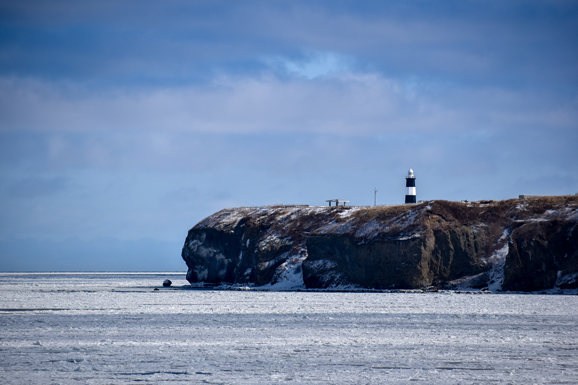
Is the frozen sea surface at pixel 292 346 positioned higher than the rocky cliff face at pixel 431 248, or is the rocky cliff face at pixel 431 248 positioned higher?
the rocky cliff face at pixel 431 248

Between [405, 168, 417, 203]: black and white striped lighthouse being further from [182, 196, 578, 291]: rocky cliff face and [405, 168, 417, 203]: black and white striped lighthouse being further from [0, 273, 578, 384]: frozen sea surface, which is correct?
[0, 273, 578, 384]: frozen sea surface

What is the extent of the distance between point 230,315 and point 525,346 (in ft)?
52.3

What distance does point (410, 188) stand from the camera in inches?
3100

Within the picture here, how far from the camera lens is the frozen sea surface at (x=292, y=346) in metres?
16.6

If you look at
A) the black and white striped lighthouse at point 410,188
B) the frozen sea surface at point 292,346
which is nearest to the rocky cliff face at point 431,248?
the black and white striped lighthouse at point 410,188

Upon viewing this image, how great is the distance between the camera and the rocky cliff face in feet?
179

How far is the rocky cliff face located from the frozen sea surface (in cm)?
1786

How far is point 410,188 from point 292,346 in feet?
192

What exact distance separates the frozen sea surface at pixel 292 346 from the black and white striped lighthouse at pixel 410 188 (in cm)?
4183

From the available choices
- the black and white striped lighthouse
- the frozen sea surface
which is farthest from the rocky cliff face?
the frozen sea surface

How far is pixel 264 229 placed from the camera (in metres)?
77.2

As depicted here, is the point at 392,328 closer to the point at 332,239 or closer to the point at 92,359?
the point at 92,359

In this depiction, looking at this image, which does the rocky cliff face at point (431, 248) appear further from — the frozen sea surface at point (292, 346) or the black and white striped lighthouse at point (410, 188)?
the frozen sea surface at point (292, 346)

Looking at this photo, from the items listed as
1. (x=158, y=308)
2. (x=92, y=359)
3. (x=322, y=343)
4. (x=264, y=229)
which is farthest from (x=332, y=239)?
(x=92, y=359)
